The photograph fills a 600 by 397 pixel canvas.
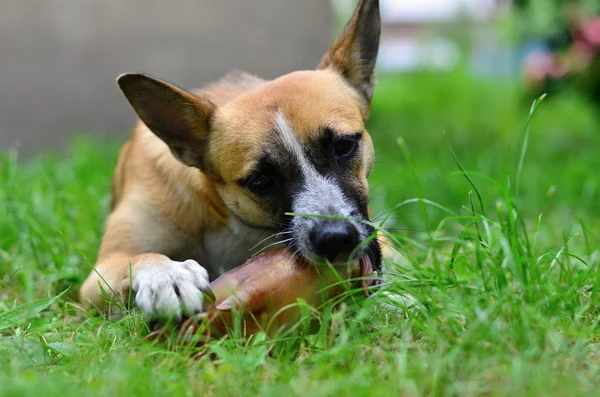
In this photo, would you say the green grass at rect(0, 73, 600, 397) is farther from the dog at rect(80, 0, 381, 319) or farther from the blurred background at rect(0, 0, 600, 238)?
the blurred background at rect(0, 0, 600, 238)

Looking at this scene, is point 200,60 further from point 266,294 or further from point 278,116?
point 266,294

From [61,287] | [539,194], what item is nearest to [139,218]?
[61,287]

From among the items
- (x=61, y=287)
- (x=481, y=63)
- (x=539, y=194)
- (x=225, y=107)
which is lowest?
(x=481, y=63)

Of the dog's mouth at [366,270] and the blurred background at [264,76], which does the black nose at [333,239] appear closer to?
the dog's mouth at [366,270]

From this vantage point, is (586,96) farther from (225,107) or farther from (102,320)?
(102,320)

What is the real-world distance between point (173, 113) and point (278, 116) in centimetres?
55

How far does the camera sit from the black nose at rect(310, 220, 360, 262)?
2828 millimetres

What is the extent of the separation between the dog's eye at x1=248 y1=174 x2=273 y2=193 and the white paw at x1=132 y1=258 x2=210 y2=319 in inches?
20.5

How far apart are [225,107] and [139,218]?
0.70 metres

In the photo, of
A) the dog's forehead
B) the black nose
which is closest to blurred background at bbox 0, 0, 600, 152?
the dog's forehead

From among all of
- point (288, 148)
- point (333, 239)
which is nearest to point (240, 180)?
point (288, 148)

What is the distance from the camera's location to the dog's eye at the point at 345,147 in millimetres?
3252

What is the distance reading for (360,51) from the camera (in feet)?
12.6

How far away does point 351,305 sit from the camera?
273 cm
